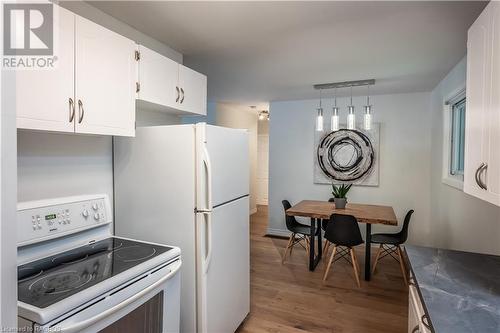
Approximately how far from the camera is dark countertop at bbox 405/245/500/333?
3.37 ft

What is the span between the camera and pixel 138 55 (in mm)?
1776

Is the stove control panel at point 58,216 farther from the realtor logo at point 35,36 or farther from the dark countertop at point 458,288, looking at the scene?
the dark countertop at point 458,288

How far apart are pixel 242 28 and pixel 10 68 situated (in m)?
1.65

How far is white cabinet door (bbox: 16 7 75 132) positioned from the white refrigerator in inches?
22.4

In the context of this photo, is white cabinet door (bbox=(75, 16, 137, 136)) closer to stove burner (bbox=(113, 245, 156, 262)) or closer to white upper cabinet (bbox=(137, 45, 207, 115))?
white upper cabinet (bbox=(137, 45, 207, 115))

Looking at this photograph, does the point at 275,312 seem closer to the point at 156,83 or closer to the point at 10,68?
the point at 156,83

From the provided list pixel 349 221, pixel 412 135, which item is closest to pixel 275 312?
pixel 349 221

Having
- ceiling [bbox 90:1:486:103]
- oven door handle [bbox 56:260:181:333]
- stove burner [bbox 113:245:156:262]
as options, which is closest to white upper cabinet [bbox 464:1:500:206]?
ceiling [bbox 90:1:486:103]

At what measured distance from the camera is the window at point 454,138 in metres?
2.92

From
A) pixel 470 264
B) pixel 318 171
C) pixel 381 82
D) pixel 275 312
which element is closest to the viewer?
pixel 470 264

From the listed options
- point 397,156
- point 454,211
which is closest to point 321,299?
point 454,211

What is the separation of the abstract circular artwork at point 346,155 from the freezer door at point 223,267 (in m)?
2.64

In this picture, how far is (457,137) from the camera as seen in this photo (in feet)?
10.1

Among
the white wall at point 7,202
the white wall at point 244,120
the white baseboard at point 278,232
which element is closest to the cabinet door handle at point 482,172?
the white wall at point 7,202
